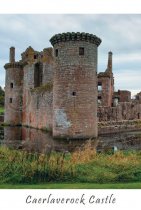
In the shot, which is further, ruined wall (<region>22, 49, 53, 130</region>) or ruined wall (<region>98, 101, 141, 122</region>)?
ruined wall (<region>98, 101, 141, 122</region>)

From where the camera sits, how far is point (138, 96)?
49281mm

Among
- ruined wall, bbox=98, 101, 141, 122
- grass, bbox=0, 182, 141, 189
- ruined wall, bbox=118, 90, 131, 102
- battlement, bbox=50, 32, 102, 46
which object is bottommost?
grass, bbox=0, 182, 141, 189

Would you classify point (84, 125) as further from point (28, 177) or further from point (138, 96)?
point (138, 96)

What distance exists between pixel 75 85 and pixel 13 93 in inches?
744

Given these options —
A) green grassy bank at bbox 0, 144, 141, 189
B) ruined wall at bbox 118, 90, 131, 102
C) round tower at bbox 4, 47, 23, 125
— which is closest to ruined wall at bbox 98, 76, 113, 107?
ruined wall at bbox 118, 90, 131, 102

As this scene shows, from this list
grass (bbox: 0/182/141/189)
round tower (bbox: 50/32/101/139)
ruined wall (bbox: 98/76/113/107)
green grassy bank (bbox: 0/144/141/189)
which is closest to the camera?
grass (bbox: 0/182/141/189)

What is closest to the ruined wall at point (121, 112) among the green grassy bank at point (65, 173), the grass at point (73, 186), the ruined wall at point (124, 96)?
the ruined wall at point (124, 96)

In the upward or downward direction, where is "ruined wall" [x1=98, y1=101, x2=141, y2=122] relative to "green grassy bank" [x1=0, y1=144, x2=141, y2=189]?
upward

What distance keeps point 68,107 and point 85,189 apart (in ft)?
40.4

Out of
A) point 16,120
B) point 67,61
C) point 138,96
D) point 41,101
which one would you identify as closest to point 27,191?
point 67,61

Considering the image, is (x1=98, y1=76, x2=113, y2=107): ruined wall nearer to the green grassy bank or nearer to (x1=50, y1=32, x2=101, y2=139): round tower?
(x1=50, y1=32, x2=101, y2=139): round tower

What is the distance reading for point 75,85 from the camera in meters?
20.7

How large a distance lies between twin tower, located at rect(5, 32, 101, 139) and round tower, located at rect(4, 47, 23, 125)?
17086 mm

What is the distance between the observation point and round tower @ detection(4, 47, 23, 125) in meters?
38.1
